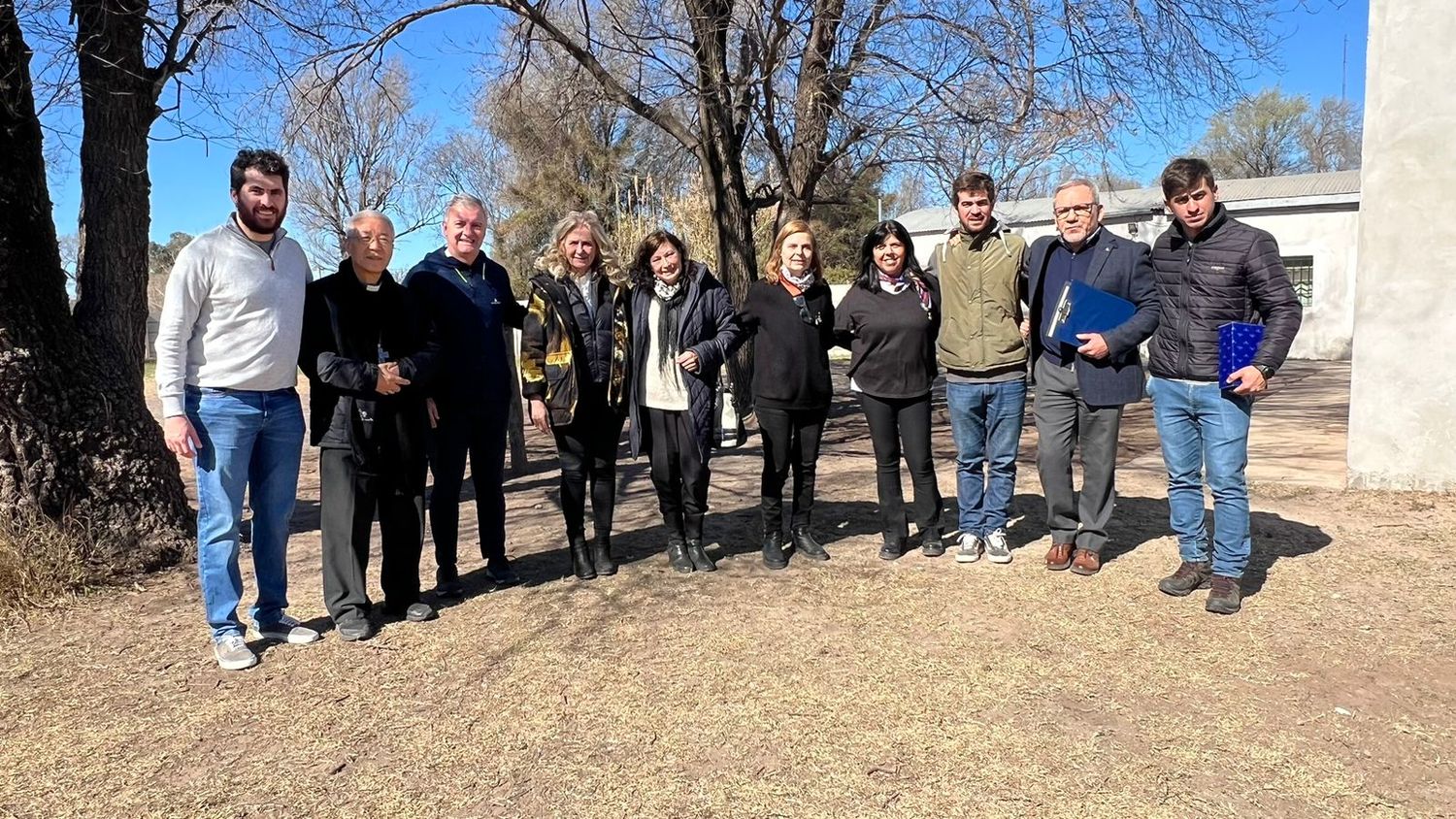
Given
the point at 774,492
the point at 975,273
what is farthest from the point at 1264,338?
the point at 774,492

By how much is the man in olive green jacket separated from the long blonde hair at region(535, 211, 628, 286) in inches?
64.5

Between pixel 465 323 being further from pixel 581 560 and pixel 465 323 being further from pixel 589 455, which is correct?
pixel 581 560

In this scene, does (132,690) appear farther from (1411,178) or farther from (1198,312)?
(1411,178)

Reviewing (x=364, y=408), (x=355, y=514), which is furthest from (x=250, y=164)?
(x=355, y=514)

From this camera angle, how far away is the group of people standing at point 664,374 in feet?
12.0

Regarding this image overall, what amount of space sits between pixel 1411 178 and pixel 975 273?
11.7 feet

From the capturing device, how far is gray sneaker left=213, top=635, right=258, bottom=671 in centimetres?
368

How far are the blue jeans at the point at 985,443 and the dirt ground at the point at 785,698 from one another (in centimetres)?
31

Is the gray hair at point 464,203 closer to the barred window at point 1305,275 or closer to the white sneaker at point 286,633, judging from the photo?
the white sneaker at point 286,633

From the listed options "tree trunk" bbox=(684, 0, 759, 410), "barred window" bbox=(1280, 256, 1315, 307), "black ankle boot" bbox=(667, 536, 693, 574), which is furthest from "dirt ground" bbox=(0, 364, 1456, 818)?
"barred window" bbox=(1280, 256, 1315, 307)

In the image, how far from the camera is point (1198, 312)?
407 centimetres

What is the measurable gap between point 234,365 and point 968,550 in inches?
136

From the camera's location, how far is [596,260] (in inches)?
176

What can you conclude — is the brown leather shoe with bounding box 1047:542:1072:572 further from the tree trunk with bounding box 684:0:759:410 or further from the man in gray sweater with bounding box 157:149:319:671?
the tree trunk with bounding box 684:0:759:410
